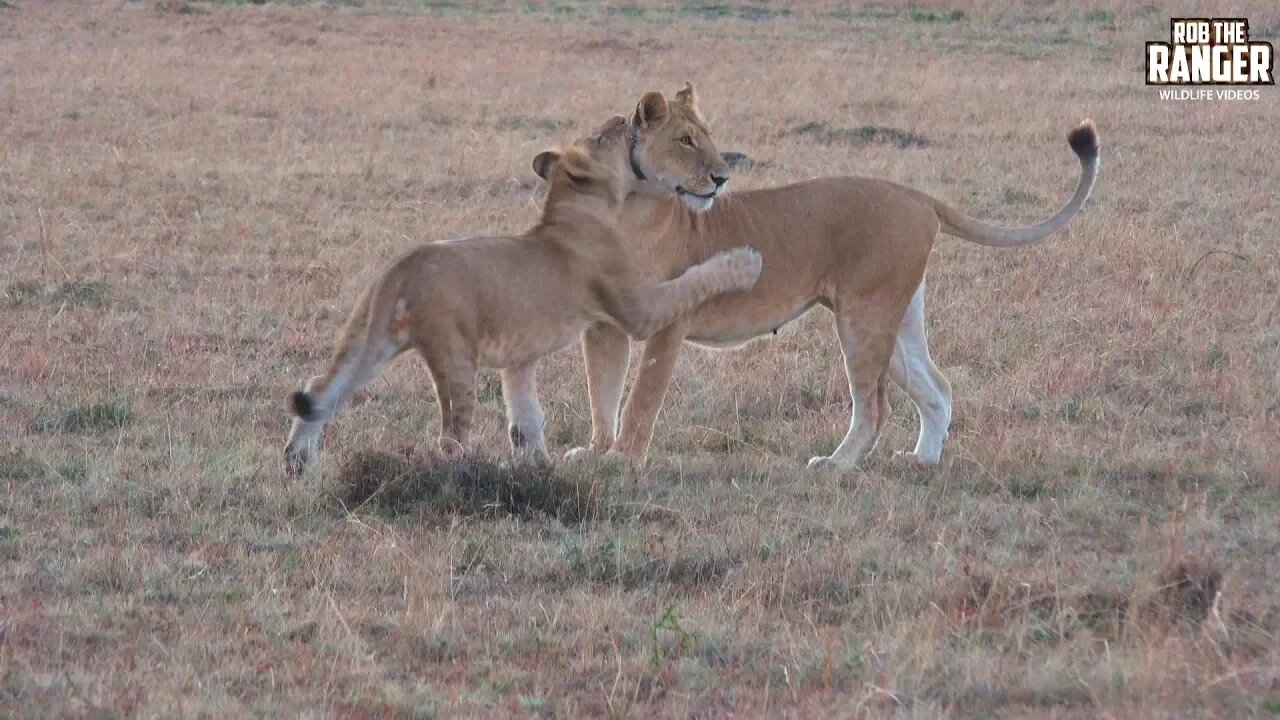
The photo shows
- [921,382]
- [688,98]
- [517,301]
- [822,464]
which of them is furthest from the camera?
[688,98]

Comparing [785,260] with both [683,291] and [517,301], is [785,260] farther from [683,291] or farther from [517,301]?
[517,301]

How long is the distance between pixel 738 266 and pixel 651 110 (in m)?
0.69

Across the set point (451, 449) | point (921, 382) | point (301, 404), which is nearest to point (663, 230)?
point (921, 382)

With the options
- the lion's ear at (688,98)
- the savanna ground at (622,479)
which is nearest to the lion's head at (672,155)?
the lion's ear at (688,98)

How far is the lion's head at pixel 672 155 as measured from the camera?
6.21 metres

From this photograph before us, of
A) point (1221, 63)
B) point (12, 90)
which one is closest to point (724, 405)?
point (12, 90)

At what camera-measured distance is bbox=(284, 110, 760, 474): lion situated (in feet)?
18.2

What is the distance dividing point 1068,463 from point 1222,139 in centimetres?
840

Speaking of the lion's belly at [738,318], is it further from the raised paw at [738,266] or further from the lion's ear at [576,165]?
the lion's ear at [576,165]

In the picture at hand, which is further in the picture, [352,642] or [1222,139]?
[1222,139]

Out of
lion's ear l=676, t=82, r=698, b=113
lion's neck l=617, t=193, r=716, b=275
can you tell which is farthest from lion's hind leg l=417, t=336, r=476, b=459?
lion's ear l=676, t=82, r=698, b=113

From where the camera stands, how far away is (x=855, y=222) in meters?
6.18

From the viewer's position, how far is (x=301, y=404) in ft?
17.9

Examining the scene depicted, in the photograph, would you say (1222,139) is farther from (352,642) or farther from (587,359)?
(352,642)
